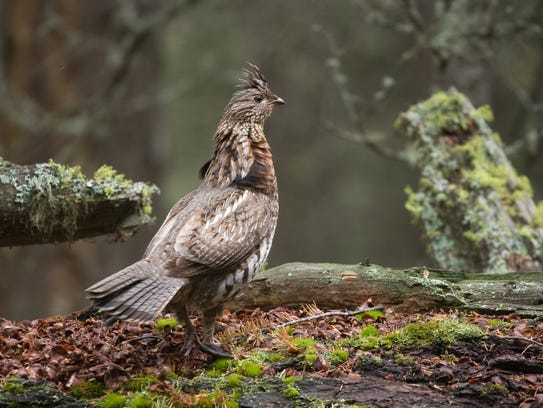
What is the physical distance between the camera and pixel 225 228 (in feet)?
16.8

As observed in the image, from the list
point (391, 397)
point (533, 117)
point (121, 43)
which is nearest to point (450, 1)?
point (533, 117)

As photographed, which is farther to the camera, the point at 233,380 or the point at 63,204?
the point at 63,204

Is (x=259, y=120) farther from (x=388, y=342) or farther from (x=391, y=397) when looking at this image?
(x=391, y=397)

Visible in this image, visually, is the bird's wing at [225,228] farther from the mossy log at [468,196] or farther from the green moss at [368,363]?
the mossy log at [468,196]

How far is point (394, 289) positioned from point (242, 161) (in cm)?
160

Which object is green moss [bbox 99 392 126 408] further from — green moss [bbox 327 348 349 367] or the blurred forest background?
the blurred forest background

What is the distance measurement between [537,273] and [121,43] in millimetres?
7164

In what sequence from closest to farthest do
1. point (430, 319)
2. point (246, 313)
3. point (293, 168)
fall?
1. point (430, 319)
2. point (246, 313)
3. point (293, 168)

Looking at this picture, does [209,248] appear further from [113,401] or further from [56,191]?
[56,191]

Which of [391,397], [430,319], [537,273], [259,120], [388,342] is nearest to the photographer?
[391,397]

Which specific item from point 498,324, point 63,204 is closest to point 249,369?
point 498,324

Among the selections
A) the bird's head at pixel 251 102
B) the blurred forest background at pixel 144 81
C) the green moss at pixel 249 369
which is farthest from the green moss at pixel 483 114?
the green moss at pixel 249 369

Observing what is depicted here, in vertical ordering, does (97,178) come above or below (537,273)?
above

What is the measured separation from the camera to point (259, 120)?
6.29 metres
